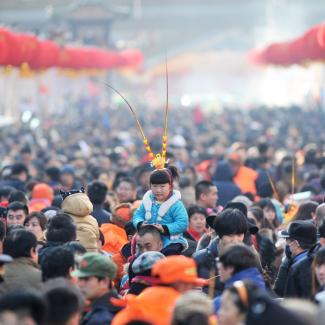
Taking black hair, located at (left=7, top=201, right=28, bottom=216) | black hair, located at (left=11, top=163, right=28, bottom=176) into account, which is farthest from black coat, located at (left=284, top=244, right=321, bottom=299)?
black hair, located at (left=11, top=163, right=28, bottom=176)

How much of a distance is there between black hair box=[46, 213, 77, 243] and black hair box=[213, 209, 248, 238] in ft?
3.51

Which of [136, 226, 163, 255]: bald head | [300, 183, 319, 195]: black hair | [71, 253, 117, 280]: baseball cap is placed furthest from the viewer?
[300, 183, 319, 195]: black hair

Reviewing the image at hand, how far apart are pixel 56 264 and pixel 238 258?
1.14 meters

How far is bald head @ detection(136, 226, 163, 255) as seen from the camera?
441 cm

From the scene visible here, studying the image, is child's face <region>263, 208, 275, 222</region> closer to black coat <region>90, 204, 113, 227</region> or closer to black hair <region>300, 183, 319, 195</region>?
black hair <region>300, 183, 319, 195</region>

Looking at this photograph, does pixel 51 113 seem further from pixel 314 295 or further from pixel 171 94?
pixel 171 94

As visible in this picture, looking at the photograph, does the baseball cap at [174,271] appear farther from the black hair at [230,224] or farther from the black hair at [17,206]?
the black hair at [17,206]

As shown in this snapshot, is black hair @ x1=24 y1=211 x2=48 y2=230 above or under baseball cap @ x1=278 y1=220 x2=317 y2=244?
under

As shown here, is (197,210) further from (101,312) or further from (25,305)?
(25,305)

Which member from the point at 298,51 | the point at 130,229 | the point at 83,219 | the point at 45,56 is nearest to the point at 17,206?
the point at 83,219

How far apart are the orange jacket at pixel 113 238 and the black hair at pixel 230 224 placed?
61.3 inches

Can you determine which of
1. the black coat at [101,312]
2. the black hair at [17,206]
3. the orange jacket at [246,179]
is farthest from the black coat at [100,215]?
the orange jacket at [246,179]

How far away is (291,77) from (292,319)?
123ft

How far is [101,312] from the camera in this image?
135 inches
